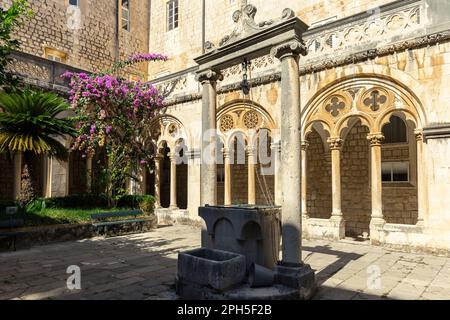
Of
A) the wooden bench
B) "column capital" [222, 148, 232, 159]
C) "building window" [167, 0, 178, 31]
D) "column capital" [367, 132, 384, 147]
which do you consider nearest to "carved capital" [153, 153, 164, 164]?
"column capital" [222, 148, 232, 159]

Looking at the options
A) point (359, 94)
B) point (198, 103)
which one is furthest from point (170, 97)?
point (359, 94)

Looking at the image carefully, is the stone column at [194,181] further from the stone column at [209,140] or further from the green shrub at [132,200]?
the stone column at [209,140]

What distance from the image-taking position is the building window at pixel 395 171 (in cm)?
989

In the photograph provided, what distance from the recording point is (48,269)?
5.66m

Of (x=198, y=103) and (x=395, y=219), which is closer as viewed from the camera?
(x=395, y=219)

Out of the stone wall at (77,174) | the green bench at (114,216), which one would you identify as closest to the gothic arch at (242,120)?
the green bench at (114,216)

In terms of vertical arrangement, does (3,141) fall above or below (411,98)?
below

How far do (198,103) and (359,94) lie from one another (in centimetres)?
538

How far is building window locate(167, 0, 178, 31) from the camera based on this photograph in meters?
16.3

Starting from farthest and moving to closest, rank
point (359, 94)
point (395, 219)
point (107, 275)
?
point (395, 219) → point (359, 94) → point (107, 275)

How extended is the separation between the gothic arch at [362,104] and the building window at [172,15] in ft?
33.8

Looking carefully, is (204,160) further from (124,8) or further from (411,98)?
(124,8)

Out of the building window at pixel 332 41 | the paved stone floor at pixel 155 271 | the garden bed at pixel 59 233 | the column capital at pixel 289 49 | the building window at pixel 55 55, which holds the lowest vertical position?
the paved stone floor at pixel 155 271

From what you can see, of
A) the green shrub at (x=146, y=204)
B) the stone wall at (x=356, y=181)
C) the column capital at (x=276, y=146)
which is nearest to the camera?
the column capital at (x=276, y=146)
